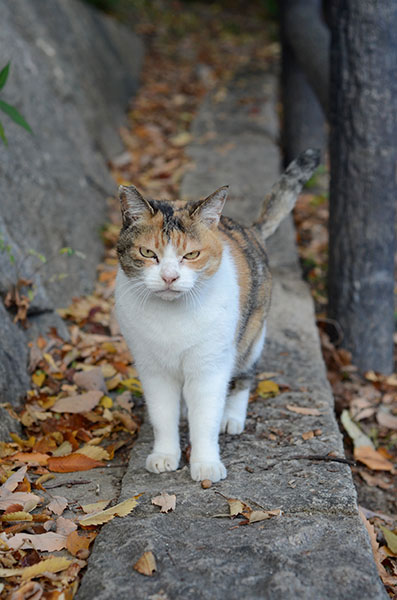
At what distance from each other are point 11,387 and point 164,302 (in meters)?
1.12

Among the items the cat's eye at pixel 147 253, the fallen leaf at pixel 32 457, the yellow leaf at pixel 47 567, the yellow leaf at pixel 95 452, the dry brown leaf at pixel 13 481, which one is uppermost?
the cat's eye at pixel 147 253

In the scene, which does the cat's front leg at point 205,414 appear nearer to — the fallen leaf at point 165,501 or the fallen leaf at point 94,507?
the fallen leaf at point 165,501

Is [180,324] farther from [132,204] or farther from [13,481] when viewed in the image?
[13,481]

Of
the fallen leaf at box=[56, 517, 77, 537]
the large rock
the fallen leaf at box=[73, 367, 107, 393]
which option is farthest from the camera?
the large rock

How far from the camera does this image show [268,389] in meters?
3.91

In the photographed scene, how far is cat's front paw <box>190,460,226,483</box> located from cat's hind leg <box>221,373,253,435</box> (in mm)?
453

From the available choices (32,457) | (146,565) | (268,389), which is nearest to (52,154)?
(268,389)

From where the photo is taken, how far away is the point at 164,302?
294cm

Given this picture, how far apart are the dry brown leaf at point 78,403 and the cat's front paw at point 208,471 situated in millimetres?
902

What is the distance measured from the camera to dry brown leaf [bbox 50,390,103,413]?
12.1 ft

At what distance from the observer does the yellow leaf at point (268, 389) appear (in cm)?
388

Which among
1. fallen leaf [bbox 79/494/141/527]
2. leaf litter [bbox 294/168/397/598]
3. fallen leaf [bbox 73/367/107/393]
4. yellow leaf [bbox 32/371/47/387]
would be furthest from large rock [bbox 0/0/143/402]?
leaf litter [bbox 294/168/397/598]

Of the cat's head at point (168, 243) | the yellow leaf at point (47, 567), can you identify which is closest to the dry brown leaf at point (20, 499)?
the yellow leaf at point (47, 567)

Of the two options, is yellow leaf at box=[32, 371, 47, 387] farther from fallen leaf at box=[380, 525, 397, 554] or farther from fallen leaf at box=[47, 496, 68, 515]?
fallen leaf at box=[380, 525, 397, 554]
